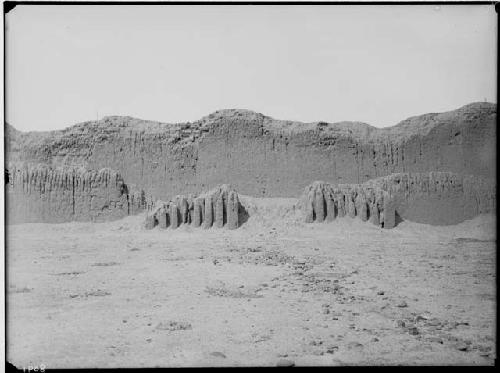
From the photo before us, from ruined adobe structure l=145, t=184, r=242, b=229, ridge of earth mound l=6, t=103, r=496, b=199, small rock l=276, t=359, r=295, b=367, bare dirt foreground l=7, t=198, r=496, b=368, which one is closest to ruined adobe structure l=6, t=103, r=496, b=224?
ridge of earth mound l=6, t=103, r=496, b=199

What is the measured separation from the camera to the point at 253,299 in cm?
665

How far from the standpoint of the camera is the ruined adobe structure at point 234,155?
7.53 m

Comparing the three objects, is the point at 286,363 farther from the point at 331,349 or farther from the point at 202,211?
the point at 202,211

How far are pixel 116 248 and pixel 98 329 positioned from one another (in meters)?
2.02

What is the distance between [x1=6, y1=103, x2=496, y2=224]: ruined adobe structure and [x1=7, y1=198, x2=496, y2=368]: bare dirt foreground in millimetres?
1044

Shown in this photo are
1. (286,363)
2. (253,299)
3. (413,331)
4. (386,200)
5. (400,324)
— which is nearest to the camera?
(286,363)

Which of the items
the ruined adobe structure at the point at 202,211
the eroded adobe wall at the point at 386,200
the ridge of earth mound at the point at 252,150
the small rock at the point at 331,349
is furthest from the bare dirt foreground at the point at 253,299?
the ridge of earth mound at the point at 252,150

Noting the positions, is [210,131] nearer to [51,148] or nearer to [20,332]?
[51,148]

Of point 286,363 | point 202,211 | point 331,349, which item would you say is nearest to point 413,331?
point 331,349

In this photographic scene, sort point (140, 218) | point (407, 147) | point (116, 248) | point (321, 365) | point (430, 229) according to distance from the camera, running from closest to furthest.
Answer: point (321, 365) < point (116, 248) < point (430, 229) < point (140, 218) < point (407, 147)

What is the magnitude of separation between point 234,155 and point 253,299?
5.49 meters

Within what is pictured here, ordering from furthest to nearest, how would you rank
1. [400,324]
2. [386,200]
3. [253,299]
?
[386,200]
[253,299]
[400,324]

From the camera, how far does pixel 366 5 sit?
6.73m

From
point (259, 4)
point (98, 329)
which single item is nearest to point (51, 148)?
point (98, 329)
